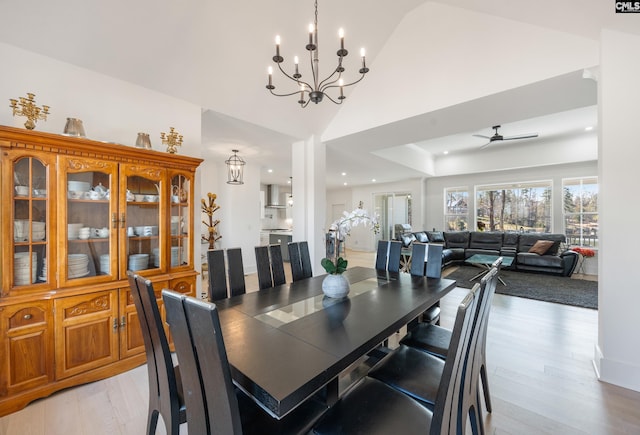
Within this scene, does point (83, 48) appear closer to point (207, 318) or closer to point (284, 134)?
point (284, 134)

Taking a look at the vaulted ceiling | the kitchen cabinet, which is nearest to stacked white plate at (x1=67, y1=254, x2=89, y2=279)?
the vaulted ceiling

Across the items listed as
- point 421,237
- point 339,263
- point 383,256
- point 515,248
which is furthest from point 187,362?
point 515,248

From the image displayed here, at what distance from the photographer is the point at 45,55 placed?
2.20 meters

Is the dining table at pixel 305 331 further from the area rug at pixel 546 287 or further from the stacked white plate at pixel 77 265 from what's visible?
the area rug at pixel 546 287

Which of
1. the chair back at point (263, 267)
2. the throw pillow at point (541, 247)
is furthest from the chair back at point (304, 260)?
the throw pillow at point (541, 247)

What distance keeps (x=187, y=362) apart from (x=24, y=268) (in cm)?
189

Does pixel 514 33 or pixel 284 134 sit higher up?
pixel 514 33

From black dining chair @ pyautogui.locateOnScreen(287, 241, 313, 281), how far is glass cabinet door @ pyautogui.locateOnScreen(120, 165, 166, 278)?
1.23 meters

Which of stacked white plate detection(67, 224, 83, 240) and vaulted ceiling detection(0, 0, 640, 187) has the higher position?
vaulted ceiling detection(0, 0, 640, 187)

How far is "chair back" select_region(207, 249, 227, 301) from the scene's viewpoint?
2.03 metres

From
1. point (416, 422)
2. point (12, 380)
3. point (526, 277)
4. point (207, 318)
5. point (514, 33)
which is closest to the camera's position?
point (207, 318)

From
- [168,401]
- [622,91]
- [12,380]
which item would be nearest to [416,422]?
[168,401]

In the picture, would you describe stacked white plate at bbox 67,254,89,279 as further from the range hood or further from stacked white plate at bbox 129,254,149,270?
the range hood

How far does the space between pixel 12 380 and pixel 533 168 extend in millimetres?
9773
